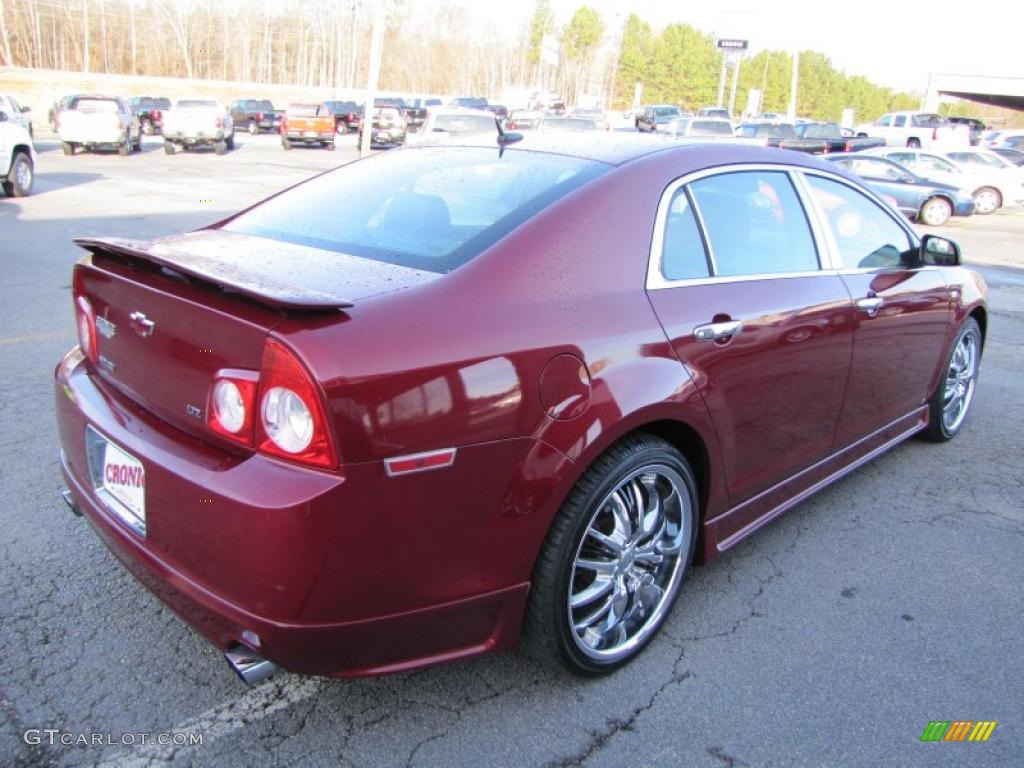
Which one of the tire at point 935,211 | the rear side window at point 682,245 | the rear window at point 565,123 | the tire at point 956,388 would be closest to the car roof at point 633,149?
the rear side window at point 682,245

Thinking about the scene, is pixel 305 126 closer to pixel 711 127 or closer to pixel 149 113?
pixel 149 113

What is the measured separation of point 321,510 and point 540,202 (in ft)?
4.06

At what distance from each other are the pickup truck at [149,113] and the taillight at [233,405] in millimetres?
38662

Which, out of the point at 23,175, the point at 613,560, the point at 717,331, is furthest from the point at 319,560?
the point at 23,175

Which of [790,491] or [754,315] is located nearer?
[754,315]

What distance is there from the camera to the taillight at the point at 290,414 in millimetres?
1917

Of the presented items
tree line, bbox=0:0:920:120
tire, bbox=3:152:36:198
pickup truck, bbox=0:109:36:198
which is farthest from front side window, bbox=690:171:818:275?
tree line, bbox=0:0:920:120

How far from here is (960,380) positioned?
190 inches

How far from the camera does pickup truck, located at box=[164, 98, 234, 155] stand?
1080 inches

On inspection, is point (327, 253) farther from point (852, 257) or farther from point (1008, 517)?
point (1008, 517)

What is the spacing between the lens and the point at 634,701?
2559 mm

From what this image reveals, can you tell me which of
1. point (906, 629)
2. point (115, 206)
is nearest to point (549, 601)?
point (906, 629)

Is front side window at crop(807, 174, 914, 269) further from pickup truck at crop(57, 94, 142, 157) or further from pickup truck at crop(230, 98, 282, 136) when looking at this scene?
pickup truck at crop(230, 98, 282, 136)

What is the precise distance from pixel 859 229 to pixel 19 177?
14.9 meters
